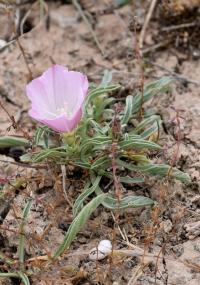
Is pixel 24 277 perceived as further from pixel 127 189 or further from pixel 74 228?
pixel 127 189

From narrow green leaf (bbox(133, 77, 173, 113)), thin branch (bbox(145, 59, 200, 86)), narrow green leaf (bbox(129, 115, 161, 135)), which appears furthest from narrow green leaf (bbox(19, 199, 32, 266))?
thin branch (bbox(145, 59, 200, 86))

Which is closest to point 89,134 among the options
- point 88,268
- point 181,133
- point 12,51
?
point 181,133

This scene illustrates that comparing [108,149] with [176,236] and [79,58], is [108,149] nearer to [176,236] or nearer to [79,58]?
[176,236]

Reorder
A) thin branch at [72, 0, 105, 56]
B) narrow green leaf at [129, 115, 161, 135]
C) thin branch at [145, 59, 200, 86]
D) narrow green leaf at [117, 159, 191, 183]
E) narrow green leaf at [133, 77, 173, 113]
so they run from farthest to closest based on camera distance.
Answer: thin branch at [72, 0, 105, 56] < thin branch at [145, 59, 200, 86] < narrow green leaf at [133, 77, 173, 113] < narrow green leaf at [129, 115, 161, 135] < narrow green leaf at [117, 159, 191, 183]

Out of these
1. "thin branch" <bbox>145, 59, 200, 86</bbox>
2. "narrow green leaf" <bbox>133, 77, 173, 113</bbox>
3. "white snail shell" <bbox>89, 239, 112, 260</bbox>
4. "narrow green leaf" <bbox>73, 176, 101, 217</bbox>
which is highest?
"narrow green leaf" <bbox>133, 77, 173, 113</bbox>

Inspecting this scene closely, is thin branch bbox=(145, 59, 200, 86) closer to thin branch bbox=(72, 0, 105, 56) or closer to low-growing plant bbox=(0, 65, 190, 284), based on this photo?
thin branch bbox=(72, 0, 105, 56)

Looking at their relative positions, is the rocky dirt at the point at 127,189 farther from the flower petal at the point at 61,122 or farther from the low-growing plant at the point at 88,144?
the flower petal at the point at 61,122

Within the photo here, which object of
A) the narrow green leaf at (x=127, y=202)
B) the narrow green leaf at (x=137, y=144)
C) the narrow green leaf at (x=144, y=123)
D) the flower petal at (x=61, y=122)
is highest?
the flower petal at (x=61, y=122)

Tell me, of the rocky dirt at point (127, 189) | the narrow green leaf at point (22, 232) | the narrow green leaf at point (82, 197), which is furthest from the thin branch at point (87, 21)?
the narrow green leaf at point (22, 232)
